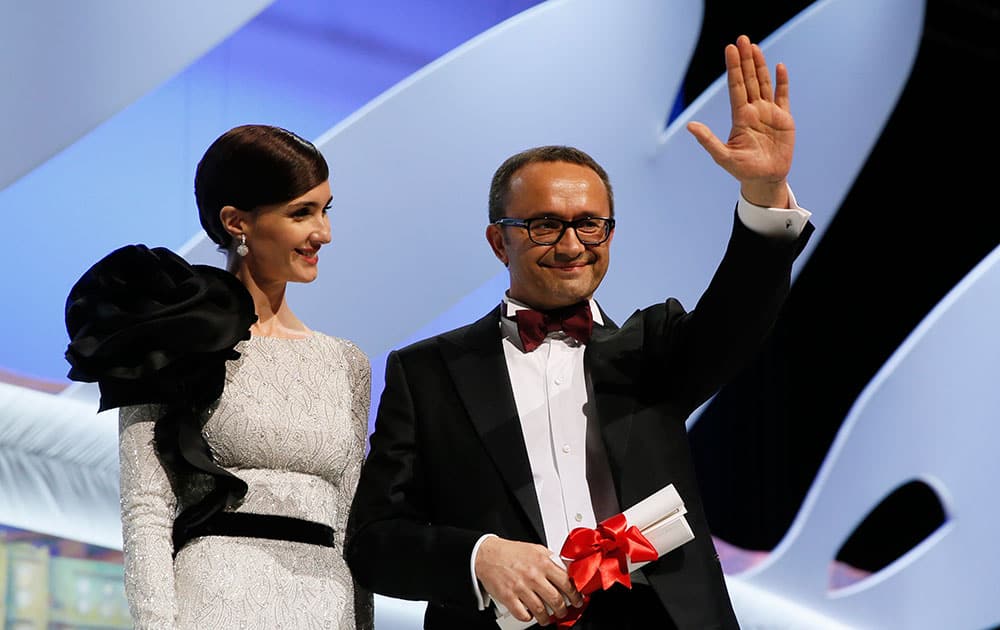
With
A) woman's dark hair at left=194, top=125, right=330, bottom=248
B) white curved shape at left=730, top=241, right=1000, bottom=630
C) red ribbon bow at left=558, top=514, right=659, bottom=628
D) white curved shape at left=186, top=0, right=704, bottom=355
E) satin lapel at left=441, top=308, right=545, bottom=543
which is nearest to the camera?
red ribbon bow at left=558, top=514, right=659, bottom=628

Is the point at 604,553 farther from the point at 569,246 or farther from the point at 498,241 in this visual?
the point at 498,241

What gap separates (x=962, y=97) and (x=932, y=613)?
84.7 inches

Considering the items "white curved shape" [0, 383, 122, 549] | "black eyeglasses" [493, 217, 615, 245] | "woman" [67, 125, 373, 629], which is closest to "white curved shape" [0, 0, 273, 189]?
"white curved shape" [0, 383, 122, 549]

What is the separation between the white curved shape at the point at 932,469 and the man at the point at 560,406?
284 cm

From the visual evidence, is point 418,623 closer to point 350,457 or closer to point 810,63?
point 350,457

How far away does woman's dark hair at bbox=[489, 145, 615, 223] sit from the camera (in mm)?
2469

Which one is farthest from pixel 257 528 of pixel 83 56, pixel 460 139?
pixel 460 139

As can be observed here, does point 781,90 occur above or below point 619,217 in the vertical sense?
below

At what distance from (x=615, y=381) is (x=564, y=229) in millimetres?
298

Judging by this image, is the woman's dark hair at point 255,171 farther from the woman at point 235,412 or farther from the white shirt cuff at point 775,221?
the white shirt cuff at point 775,221

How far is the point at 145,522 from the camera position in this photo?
223cm

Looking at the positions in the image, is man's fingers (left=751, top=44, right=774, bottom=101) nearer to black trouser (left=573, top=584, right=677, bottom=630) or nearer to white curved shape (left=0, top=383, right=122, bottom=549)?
black trouser (left=573, top=584, right=677, bottom=630)

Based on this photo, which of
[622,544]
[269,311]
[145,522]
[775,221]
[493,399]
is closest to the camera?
[622,544]

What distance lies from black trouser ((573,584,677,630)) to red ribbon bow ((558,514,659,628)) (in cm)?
8
